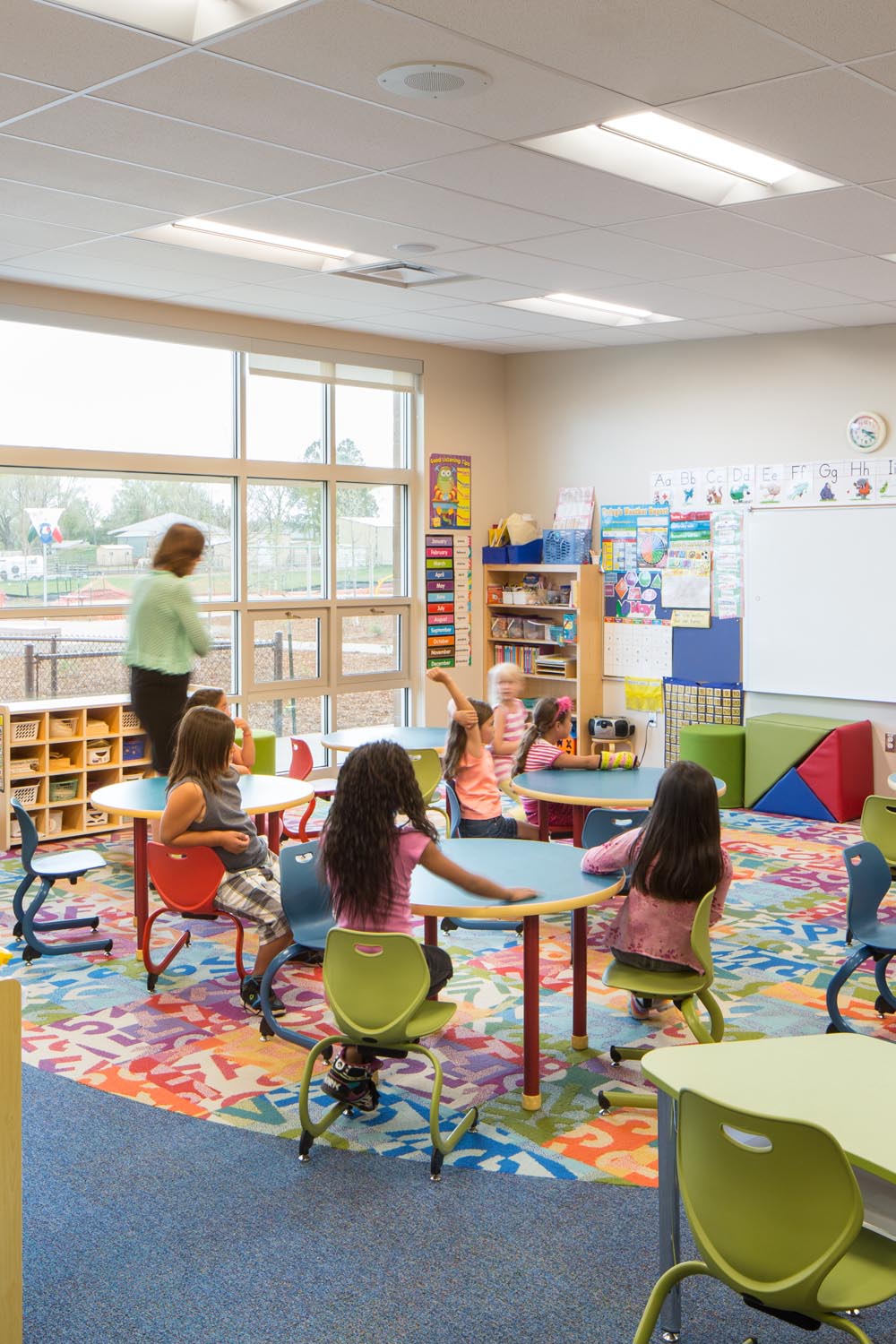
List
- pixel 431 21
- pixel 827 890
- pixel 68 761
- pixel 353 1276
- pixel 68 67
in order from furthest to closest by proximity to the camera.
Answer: pixel 68 761 → pixel 827 890 → pixel 68 67 → pixel 431 21 → pixel 353 1276

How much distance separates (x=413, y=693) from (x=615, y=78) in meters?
6.25

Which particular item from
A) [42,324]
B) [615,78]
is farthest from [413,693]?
[615,78]

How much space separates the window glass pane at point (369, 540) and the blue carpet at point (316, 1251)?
585 cm

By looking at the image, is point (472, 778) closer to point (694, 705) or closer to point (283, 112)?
point (283, 112)

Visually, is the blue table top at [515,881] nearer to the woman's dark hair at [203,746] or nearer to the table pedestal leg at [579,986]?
the table pedestal leg at [579,986]

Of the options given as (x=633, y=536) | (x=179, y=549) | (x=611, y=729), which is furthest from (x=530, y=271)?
(x=611, y=729)

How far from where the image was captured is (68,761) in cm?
716

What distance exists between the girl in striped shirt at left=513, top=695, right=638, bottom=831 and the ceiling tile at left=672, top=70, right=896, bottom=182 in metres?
2.53

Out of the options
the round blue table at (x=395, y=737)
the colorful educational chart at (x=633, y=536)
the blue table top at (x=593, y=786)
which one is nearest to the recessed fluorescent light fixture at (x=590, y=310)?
the colorful educational chart at (x=633, y=536)

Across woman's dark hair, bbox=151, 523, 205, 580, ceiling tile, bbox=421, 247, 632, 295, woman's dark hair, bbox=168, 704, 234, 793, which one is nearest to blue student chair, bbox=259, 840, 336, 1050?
woman's dark hair, bbox=168, 704, 234, 793

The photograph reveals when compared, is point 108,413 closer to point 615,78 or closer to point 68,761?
point 68,761

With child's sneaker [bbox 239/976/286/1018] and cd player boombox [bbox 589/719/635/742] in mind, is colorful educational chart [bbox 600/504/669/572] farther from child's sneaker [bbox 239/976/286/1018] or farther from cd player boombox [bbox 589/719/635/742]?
child's sneaker [bbox 239/976/286/1018]

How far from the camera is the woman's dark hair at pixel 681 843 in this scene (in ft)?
12.5

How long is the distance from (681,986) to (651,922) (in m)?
0.21
